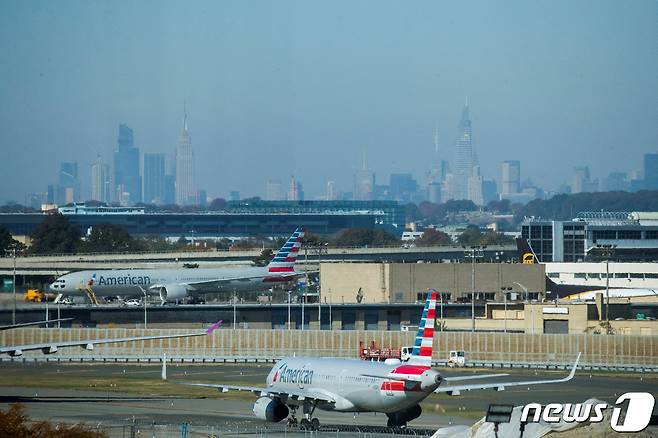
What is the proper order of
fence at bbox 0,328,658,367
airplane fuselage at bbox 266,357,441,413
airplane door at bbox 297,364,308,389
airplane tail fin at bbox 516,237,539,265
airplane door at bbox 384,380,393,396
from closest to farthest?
airplane fuselage at bbox 266,357,441,413 < airplane door at bbox 384,380,393,396 < airplane door at bbox 297,364,308,389 < fence at bbox 0,328,658,367 < airplane tail fin at bbox 516,237,539,265

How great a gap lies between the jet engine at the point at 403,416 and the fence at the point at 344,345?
38955mm

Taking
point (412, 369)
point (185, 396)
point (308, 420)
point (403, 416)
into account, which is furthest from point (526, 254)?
point (412, 369)

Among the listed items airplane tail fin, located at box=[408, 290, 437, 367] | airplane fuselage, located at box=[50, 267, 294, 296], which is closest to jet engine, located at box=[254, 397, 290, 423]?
airplane tail fin, located at box=[408, 290, 437, 367]

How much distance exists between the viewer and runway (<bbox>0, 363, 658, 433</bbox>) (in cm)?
6594

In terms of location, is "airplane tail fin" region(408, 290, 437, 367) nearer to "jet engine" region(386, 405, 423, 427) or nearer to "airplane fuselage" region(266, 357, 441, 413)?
"airplane fuselage" region(266, 357, 441, 413)

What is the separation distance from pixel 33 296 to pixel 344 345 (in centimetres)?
5757

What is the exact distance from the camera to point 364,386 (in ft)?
200

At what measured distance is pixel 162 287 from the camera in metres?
155

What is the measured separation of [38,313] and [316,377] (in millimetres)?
72793

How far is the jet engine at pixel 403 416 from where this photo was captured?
6117 centimetres

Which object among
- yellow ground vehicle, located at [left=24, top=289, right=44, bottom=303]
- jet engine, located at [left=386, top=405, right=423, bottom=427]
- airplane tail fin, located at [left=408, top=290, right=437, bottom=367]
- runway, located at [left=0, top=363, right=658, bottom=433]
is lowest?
runway, located at [left=0, top=363, right=658, bottom=433]

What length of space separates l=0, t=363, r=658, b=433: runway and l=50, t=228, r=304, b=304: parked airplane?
49224mm

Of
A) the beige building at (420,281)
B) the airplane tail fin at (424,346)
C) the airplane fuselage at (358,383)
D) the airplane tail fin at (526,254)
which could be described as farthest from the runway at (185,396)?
the airplane tail fin at (526,254)

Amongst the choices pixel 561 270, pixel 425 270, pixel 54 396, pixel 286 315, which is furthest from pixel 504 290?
pixel 54 396
